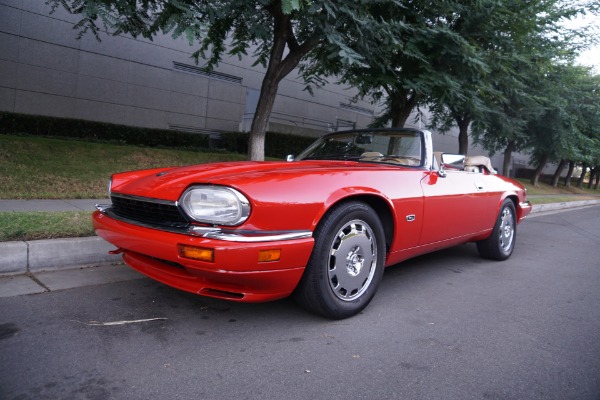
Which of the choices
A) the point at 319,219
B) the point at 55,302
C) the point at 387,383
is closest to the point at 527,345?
the point at 387,383

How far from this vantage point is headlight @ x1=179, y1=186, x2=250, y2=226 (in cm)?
244

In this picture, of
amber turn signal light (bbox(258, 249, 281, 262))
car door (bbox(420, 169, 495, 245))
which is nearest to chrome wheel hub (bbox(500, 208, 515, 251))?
car door (bbox(420, 169, 495, 245))

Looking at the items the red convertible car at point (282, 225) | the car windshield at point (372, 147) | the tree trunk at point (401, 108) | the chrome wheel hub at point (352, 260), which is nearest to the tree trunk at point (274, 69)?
the tree trunk at point (401, 108)

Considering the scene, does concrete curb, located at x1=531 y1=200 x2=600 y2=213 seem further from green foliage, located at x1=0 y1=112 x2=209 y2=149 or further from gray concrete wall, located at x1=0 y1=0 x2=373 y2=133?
green foliage, located at x1=0 y1=112 x2=209 y2=149

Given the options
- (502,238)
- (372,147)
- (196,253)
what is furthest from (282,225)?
(502,238)

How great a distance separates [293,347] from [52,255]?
2489 millimetres

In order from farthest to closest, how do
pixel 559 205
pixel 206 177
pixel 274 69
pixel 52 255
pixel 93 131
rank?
pixel 559 205 < pixel 93 131 < pixel 274 69 < pixel 52 255 < pixel 206 177

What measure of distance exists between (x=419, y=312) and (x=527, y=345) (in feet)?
2.46

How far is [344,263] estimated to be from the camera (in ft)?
9.60

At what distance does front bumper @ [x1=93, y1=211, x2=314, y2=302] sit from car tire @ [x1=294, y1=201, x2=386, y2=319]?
0.13 m

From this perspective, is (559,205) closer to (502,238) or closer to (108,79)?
(502,238)

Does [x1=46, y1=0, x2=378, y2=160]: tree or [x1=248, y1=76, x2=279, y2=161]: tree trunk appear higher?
[x1=46, y1=0, x2=378, y2=160]: tree

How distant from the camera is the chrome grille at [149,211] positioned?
263 centimetres

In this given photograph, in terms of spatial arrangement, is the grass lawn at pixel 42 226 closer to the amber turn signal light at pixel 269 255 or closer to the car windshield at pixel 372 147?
the car windshield at pixel 372 147
